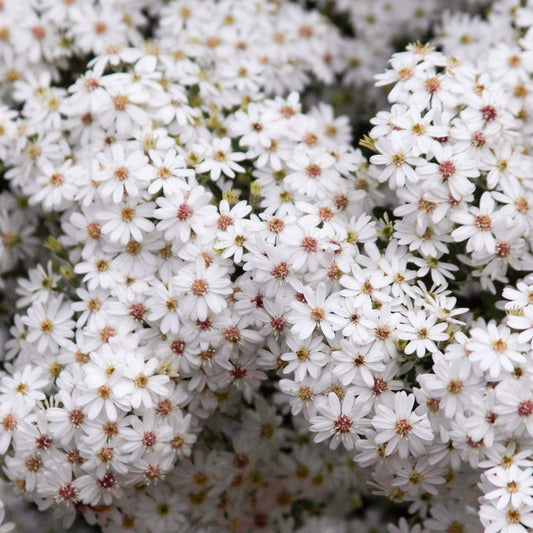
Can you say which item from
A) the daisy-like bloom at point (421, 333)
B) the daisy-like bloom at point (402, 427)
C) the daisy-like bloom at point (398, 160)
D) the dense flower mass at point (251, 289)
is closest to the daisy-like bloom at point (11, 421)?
the dense flower mass at point (251, 289)

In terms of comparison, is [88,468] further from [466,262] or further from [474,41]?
[474,41]

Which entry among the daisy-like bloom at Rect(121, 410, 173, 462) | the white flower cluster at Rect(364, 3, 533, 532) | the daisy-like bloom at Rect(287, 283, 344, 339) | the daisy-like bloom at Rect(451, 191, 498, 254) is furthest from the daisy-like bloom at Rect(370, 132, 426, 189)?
the daisy-like bloom at Rect(121, 410, 173, 462)

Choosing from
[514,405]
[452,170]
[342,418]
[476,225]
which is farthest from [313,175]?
[514,405]

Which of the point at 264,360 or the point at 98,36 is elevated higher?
the point at 98,36

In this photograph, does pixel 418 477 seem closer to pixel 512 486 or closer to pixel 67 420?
pixel 512 486

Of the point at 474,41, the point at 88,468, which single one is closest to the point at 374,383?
the point at 88,468

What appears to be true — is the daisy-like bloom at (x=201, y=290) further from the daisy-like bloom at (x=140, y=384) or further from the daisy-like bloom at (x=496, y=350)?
the daisy-like bloom at (x=496, y=350)

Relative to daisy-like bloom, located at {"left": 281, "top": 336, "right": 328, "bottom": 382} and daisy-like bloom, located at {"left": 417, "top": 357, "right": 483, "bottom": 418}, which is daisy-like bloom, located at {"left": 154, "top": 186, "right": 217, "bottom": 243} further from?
daisy-like bloom, located at {"left": 417, "top": 357, "right": 483, "bottom": 418}
